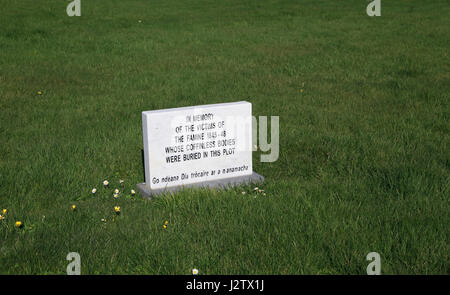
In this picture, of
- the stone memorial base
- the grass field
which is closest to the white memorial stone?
the stone memorial base

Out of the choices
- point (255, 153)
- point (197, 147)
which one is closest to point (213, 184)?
point (197, 147)

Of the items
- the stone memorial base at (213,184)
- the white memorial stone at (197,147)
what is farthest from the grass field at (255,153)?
the white memorial stone at (197,147)

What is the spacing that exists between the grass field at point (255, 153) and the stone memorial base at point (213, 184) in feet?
0.40

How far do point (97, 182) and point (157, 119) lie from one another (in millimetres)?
920

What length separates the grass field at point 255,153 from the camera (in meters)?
3.97

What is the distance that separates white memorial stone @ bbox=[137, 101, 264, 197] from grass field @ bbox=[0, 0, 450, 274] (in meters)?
0.31

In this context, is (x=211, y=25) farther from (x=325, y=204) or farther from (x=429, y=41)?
(x=325, y=204)

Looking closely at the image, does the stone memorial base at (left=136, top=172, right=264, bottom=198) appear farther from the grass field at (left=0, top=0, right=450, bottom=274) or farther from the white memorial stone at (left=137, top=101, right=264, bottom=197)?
the grass field at (left=0, top=0, right=450, bottom=274)

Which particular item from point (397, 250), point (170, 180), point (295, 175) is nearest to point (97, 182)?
point (170, 180)

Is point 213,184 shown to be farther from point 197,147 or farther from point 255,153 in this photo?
point 255,153

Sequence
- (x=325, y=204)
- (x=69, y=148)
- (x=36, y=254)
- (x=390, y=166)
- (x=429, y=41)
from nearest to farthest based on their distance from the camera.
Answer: (x=36, y=254), (x=325, y=204), (x=390, y=166), (x=69, y=148), (x=429, y=41)

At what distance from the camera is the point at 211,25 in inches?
650

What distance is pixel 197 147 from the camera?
539 centimetres

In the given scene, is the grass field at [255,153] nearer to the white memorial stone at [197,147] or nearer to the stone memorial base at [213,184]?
the stone memorial base at [213,184]
